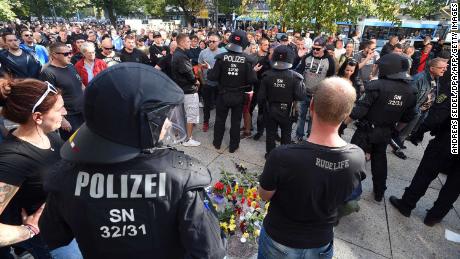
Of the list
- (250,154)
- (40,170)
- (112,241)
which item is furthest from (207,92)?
(112,241)

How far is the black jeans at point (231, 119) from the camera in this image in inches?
204

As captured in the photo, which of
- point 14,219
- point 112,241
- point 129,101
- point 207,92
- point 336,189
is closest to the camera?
point 129,101

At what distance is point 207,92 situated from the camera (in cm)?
628

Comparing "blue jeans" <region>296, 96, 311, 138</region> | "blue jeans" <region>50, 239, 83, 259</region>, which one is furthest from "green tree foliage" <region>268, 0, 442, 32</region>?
"blue jeans" <region>50, 239, 83, 259</region>

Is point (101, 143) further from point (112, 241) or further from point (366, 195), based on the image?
point (366, 195)

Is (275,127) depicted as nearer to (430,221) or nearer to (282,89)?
(282,89)

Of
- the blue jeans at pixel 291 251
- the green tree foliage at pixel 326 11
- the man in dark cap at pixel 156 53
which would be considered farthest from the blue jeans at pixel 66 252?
the green tree foliage at pixel 326 11

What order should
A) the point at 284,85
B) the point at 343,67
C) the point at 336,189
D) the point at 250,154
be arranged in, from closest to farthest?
the point at 336,189
the point at 284,85
the point at 250,154
the point at 343,67

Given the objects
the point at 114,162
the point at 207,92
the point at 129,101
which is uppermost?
the point at 129,101

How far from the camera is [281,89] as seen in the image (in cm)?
457

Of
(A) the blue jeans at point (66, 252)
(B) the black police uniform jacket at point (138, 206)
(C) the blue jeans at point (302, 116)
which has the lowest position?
(C) the blue jeans at point (302, 116)

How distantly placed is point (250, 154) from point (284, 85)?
1.60m

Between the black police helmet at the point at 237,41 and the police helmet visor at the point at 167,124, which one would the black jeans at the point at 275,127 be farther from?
the police helmet visor at the point at 167,124

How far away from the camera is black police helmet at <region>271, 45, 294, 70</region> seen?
4461 mm
